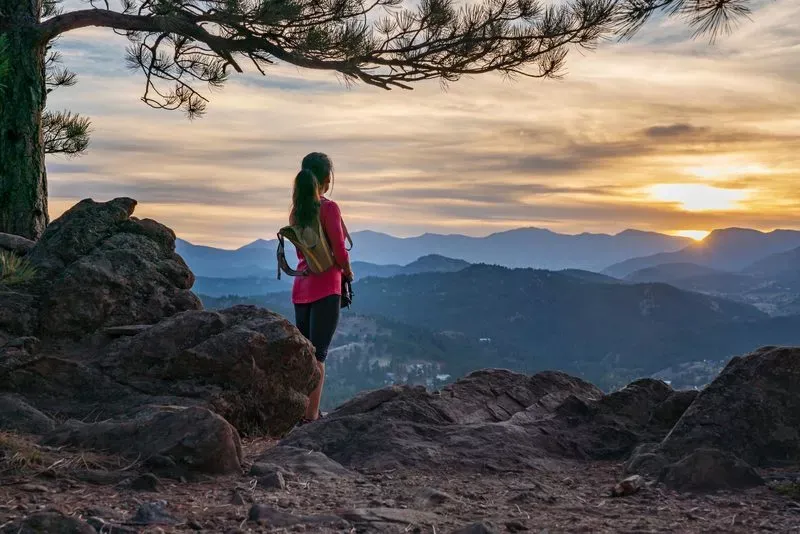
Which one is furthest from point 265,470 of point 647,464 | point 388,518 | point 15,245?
point 15,245

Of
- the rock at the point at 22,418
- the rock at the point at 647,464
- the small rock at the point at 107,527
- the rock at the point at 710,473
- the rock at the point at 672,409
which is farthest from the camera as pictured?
the rock at the point at 672,409

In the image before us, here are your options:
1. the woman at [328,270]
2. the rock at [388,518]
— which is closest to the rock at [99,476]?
the rock at [388,518]

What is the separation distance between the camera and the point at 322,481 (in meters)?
5.65

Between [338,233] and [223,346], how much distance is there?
63.5 inches

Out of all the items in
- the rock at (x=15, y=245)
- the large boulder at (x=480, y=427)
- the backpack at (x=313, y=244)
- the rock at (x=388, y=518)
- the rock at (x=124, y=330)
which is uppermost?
the backpack at (x=313, y=244)

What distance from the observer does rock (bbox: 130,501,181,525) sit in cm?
431

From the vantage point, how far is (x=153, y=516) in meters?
4.37

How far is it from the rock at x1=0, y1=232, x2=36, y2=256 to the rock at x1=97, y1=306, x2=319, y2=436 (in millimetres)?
2485

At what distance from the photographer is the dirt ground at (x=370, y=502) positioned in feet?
14.8

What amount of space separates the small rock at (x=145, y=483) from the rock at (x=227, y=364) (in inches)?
99.8

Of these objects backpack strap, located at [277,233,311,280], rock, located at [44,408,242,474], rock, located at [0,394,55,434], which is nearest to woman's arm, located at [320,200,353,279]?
backpack strap, located at [277,233,311,280]

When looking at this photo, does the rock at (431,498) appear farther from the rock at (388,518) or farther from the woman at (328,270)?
the woman at (328,270)

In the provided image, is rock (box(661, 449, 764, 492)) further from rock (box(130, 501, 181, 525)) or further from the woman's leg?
the woman's leg

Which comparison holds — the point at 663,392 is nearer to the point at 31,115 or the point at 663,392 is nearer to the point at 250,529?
the point at 250,529
